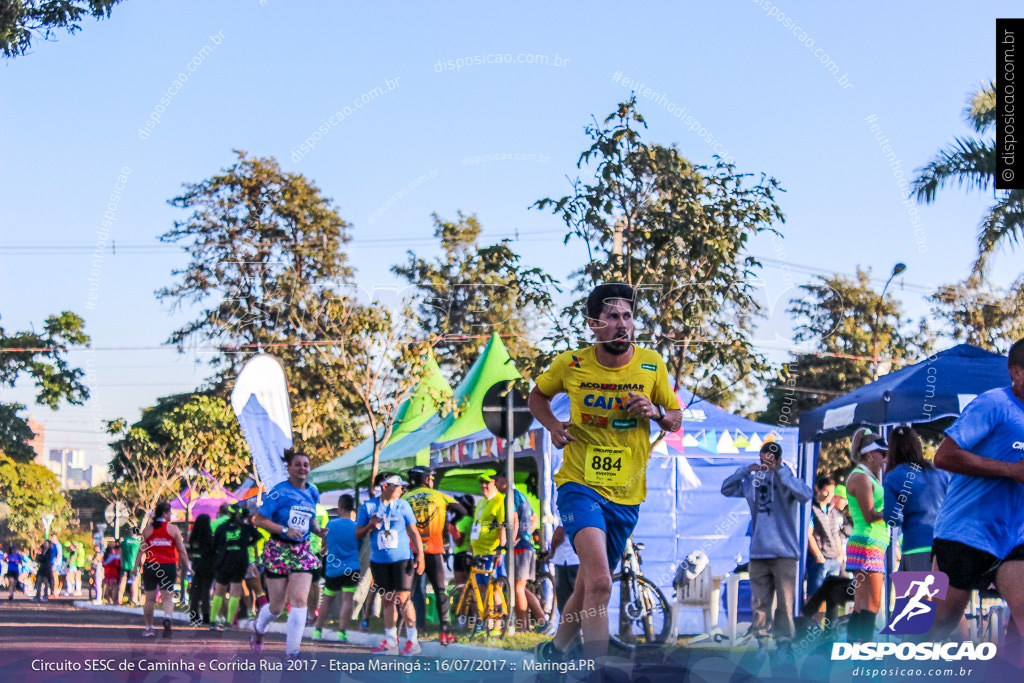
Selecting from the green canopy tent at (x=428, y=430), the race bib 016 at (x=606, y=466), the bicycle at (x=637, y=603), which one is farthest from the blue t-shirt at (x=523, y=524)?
the race bib 016 at (x=606, y=466)

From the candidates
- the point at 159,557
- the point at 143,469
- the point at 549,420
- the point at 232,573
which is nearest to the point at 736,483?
the point at 549,420

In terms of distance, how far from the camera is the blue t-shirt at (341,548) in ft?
46.6

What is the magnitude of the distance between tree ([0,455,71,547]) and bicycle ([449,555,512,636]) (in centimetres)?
4422

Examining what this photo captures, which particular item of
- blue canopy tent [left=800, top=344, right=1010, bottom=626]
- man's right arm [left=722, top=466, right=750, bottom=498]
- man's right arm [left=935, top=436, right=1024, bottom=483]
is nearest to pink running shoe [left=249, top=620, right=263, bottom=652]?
man's right arm [left=722, top=466, right=750, bottom=498]

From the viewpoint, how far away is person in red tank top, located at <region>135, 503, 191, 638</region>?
46.6 feet

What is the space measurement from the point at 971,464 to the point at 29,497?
192ft

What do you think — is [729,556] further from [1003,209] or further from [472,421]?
[1003,209]

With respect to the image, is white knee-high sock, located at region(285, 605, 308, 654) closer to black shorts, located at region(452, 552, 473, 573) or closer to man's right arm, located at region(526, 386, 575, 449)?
man's right arm, located at region(526, 386, 575, 449)

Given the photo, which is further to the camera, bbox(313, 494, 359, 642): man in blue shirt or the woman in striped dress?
bbox(313, 494, 359, 642): man in blue shirt

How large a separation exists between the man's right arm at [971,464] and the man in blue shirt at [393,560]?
660 centimetres

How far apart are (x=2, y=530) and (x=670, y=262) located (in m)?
63.7

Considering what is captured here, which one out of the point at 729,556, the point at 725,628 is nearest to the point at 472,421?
the point at 729,556

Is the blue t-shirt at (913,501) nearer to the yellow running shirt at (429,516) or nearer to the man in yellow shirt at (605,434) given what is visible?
the man in yellow shirt at (605,434)

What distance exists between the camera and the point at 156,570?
14492mm
